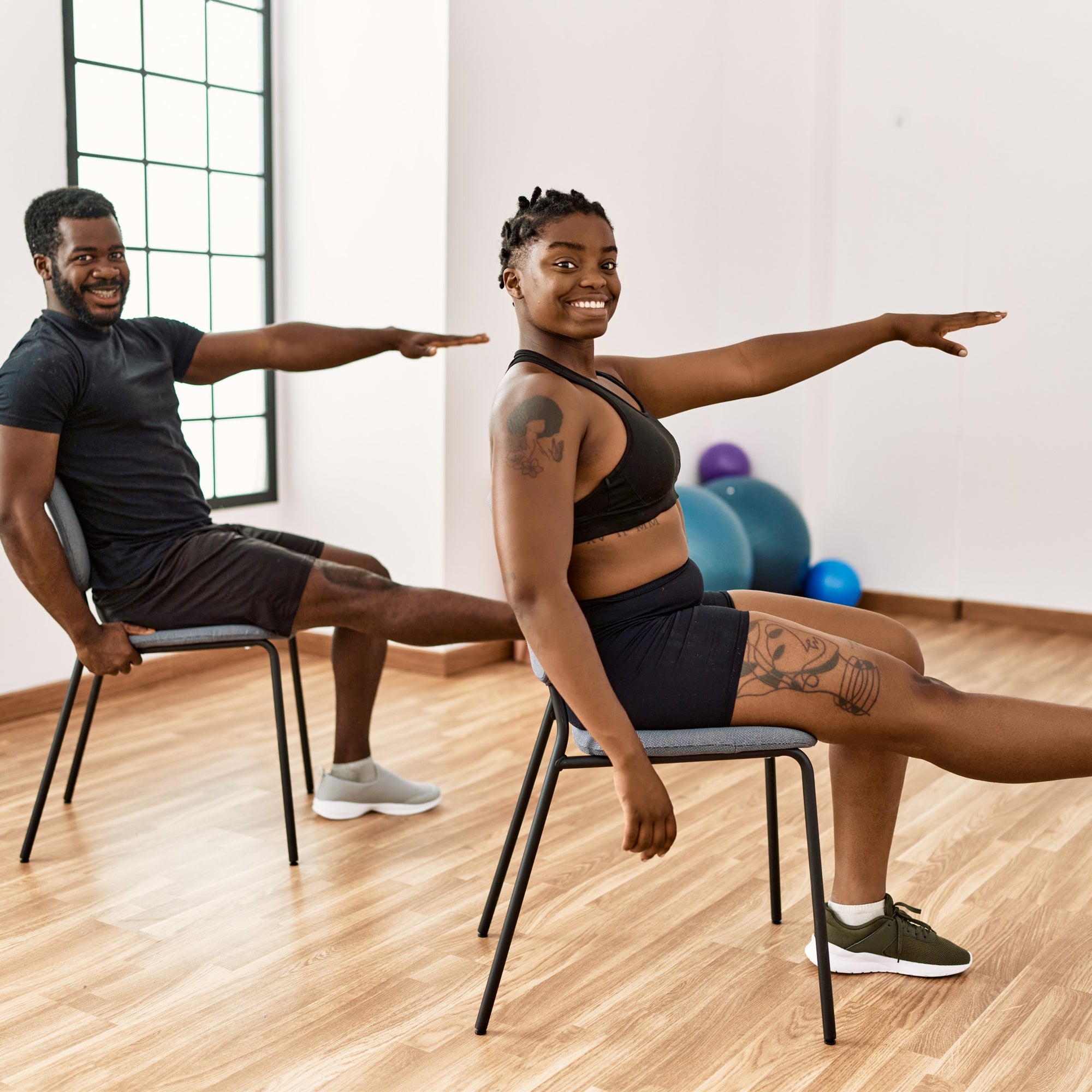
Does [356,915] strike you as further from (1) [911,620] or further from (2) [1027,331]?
(2) [1027,331]

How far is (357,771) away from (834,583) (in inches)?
95.3

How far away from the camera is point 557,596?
1.67 meters

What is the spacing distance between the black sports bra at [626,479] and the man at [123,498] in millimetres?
789

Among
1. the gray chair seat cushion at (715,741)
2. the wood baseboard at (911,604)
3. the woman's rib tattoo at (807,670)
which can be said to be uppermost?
the woman's rib tattoo at (807,670)

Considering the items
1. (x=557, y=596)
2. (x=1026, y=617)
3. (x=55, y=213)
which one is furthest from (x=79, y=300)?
(x=1026, y=617)

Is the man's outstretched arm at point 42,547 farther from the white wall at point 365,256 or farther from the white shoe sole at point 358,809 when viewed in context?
the white wall at point 365,256

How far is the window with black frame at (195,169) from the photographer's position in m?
3.54

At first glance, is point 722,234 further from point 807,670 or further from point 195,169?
point 807,670

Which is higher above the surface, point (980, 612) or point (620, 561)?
point (620, 561)

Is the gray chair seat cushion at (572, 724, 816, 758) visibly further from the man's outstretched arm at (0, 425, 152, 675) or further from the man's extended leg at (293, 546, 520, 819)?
the man's outstretched arm at (0, 425, 152, 675)

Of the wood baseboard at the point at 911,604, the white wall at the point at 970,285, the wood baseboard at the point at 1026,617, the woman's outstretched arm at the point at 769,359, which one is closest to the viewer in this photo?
the woman's outstretched arm at the point at 769,359

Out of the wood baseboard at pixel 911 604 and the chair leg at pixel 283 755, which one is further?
the wood baseboard at pixel 911 604

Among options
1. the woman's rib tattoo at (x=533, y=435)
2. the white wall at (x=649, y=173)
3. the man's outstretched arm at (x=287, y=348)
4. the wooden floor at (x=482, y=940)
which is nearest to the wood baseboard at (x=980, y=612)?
the white wall at (x=649, y=173)

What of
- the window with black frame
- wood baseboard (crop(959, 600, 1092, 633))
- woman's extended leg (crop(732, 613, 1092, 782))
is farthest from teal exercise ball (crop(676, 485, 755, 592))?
woman's extended leg (crop(732, 613, 1092, 782))
